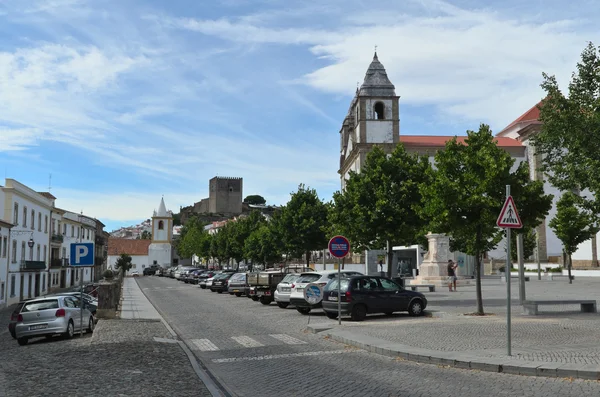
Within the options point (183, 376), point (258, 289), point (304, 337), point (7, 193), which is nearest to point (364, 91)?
point (7, 193)

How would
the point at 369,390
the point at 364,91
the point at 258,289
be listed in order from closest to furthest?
1. the point at 369,390
2. the point at 258,289
3. the point at 364,91

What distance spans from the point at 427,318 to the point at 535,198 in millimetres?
5284

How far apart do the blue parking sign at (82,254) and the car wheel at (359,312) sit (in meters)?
8.39

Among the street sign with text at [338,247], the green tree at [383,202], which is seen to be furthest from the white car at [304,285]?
the green tree at [383,202]

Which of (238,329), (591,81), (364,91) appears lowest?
(238,329)

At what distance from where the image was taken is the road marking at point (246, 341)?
14.3m

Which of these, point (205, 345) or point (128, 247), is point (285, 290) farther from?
point (128, 247)

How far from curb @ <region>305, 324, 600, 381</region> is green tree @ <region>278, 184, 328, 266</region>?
2903 centimetres

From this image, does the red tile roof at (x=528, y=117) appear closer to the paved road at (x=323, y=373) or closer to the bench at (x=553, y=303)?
the bench at (x=553, y=303)

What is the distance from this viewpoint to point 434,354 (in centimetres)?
1141

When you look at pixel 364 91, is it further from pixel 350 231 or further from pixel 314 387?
pixel 314 387

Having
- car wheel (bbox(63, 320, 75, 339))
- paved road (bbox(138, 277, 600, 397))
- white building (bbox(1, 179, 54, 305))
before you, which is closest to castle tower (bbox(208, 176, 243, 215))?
white building (bbox(1, 179, 54, 305))

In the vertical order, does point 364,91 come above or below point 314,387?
above

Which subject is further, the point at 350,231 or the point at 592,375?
Result: the point at 350,231
